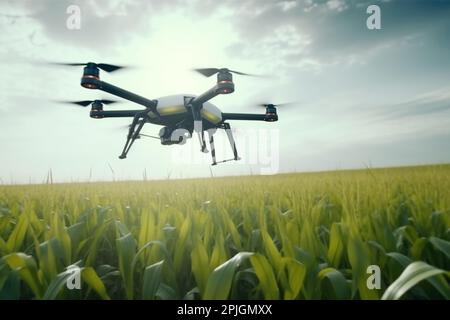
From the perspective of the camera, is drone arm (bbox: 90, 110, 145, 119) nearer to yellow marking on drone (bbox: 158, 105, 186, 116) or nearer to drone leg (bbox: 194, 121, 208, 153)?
yellow marking on drone (bbox: 158, 105, 186, 116)

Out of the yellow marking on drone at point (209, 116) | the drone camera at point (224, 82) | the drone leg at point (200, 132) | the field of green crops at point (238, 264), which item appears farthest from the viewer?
the yellow marking on drone at point (209, 116)

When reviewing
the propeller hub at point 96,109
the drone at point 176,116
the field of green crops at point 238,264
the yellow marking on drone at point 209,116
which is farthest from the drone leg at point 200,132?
the field of green crops at point 238,264

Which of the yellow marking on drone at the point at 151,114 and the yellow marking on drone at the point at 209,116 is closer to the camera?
the yellow marking on drone at the point at 151,114

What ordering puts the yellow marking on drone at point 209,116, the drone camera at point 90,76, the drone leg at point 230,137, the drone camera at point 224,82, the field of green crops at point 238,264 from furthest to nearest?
the drone leg at point 230,137
the yellow marking on drone at point 209,116
the drone camera at point 90,76
the drone camera at point 224,82
the field of green crops at point 238,264

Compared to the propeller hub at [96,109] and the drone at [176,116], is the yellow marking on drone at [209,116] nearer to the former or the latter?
the drone at [176,116]

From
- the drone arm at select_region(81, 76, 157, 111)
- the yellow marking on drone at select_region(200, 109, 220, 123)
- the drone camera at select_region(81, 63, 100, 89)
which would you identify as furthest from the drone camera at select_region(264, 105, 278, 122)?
the drone camera at select_region(81, 63, 100, 89)

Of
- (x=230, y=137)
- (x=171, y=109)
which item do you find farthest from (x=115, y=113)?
(x=230, y=137)

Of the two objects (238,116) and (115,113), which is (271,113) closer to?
(238,116)
